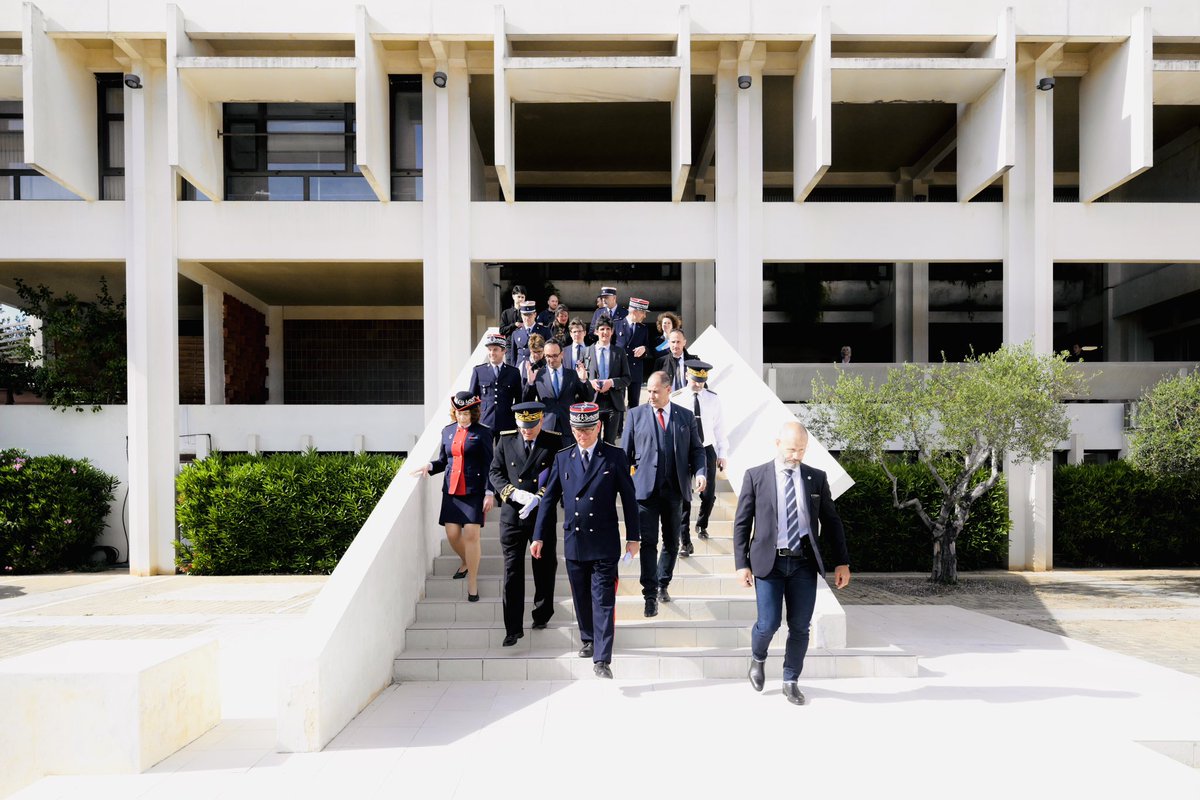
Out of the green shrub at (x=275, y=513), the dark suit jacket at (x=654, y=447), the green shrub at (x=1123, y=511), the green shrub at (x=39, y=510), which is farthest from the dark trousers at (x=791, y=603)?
the green shrub at (x=39, y=510)

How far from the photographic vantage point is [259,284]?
1501 cm

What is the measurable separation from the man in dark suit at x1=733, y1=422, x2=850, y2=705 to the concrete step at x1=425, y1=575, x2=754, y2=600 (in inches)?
56.8

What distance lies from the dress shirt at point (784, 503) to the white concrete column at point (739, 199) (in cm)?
697

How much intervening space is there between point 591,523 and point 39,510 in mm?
11308

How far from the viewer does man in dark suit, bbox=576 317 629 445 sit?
7844 mm

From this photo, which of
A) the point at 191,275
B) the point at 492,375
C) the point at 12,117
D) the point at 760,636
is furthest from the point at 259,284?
the point at 760,636

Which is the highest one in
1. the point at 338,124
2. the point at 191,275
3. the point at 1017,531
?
the point at 338,124

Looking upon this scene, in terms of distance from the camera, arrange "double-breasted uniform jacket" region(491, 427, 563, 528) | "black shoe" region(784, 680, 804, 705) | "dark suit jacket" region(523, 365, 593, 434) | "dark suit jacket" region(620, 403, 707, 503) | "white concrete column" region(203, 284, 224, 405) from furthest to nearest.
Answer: "white concrete column" region(203, 284, 224, 405)
"dark suit jacket" region(523, 365, 593, 434)
"dark suit jacket" region(620, 403, 707, 503)
"double-breasted uniform jacket" region(491, 427, 563, 528)
"black shoe" region(784, 680, 804, 705)

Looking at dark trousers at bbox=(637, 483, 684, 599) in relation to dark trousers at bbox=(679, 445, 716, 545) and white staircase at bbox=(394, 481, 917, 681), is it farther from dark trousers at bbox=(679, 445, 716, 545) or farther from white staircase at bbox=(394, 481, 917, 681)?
dark trousers at bbox=(679, 445, 716, 545)

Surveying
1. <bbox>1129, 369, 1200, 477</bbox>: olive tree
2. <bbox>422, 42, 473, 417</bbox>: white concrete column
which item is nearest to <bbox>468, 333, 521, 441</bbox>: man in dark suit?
<bbox>422, 42, 473, 417</bbox>: white concrete column

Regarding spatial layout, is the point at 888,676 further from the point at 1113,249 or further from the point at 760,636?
the point at 1113,249

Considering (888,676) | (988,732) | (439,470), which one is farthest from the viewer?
(439,470)

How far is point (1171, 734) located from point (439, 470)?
5.47m

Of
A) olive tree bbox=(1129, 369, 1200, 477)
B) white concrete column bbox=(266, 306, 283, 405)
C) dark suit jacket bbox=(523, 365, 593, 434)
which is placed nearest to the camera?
dark suit jacket bbox=(523, 365, 593, 434)
